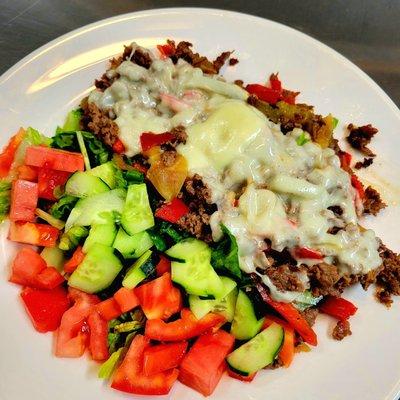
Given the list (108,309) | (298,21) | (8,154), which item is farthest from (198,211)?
(298,21)

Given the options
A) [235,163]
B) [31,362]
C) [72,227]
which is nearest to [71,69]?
[72,227]

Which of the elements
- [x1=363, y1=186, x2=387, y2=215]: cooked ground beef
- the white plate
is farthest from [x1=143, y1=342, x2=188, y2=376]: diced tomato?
[x1=363, y1=186, x2=387, y2=215]: cooked ground beef

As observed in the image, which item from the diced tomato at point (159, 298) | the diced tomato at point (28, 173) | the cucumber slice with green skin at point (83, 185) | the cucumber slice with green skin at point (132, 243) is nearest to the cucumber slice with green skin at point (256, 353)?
the diced tomato at point (159, 298)

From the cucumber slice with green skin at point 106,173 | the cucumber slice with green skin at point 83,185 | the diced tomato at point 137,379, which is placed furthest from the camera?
the cucumber slice with green skin at point 106,173

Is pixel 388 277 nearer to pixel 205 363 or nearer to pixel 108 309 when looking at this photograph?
pixel 205 363

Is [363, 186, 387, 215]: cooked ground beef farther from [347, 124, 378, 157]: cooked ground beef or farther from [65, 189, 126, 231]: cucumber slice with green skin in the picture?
[65, 189, 126, 231]: cucumber slice with green skin

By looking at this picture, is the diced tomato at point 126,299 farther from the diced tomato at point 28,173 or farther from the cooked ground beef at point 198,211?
the diced tomato at point 28,173
